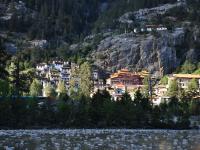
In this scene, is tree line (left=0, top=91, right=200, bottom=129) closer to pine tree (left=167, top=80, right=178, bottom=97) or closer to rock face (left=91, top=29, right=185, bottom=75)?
pine tree (left=167, top=80, right=178, bottom=97)

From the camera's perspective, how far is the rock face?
19238 cm

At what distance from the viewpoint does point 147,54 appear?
19462cm

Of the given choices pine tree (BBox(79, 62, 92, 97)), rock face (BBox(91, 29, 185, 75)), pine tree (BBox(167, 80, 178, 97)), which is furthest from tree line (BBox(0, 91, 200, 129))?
rock face (BBox(91, 29, 185, 75))

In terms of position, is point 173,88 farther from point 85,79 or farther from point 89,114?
point 89,114

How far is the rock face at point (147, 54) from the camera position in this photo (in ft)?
631

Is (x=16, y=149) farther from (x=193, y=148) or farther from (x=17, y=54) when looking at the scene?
(x=17, y=54)

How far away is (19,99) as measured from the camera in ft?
340

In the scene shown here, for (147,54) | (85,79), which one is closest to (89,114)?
(85,79)

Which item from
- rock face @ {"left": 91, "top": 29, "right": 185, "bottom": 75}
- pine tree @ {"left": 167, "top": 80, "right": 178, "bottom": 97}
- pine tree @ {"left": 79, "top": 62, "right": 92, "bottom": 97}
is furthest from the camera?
rock face @ {"left": 91, "top": 29, "right": 185, "bottom": 75}

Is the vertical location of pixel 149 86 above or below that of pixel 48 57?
below

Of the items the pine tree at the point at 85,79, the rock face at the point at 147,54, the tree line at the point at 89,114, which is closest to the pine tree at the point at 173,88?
the pine tree at the point at 85,79

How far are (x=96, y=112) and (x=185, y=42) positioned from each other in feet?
316

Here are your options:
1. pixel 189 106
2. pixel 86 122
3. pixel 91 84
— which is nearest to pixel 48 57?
pixel 91 84

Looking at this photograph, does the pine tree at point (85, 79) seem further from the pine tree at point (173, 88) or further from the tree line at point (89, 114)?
the tree line at point (89, 114)
